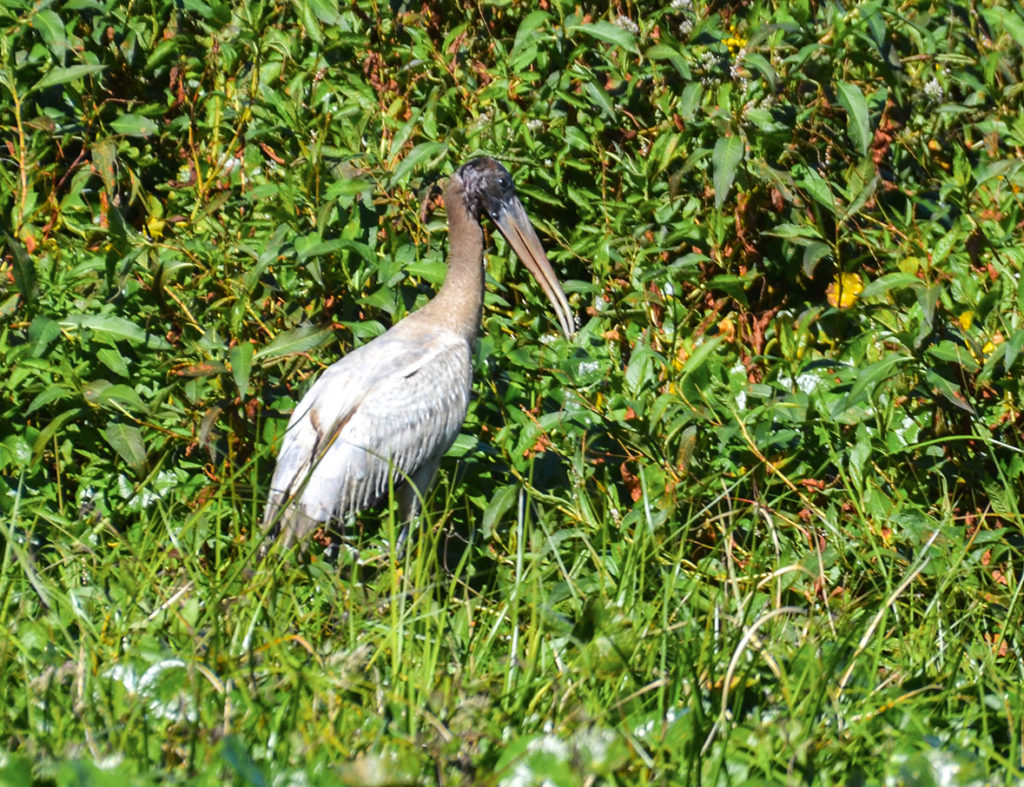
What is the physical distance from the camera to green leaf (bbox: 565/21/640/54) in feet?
13.0

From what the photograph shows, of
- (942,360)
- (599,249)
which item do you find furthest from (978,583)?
(599,249)

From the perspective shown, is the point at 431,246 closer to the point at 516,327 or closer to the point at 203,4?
the point at 516,327

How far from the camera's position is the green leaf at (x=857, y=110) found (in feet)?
12.0

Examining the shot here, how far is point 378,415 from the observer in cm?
404

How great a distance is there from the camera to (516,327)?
14.3 feet

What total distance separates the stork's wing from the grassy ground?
12 centimetres

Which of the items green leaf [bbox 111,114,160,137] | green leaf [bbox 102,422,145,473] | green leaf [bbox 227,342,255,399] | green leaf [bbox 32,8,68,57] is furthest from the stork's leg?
green leaf [bbox 32,8,68,57]

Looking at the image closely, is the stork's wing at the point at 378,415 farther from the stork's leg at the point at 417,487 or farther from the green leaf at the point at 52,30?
the green leaf at the point at 52,30

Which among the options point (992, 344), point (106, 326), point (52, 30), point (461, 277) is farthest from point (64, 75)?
point (992, 344)

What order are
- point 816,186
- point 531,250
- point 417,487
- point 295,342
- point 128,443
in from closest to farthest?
1. point 128,443
2. point 295,342
3. point 816,186
4. point 417,487
5. point 531,250

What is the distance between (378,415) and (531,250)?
80cm

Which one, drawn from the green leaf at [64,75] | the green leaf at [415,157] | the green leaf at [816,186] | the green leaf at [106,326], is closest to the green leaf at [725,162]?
the green leaf at [816,186]

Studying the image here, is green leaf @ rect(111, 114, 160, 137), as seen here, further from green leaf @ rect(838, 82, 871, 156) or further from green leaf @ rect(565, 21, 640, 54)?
green leaf @ rect(838, 82, 871, 156)

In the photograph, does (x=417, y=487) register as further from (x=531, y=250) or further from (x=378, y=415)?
(x=531, y=250)
